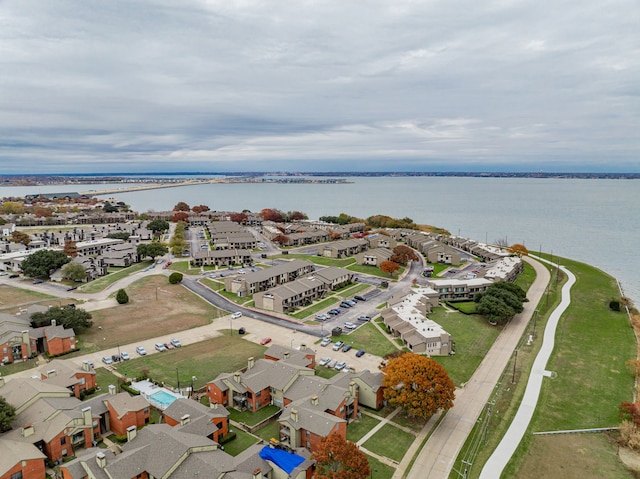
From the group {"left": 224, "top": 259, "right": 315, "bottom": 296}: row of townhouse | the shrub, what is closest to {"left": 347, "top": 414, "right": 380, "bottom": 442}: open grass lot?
{"left": 224, "top": 259, "right": 315, "bottom": 296}: row of townhouse

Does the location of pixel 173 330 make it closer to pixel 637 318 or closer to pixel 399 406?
pixel 399 406

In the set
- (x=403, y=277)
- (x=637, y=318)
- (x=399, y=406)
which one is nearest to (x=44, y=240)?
(x=403, y=277)

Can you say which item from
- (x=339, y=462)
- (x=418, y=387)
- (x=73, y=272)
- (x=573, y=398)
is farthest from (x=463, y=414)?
(x=73, y=272)

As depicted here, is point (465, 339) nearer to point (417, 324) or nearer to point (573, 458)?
point (417, 324)

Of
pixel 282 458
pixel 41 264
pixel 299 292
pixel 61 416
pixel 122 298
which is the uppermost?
pixel 41 264

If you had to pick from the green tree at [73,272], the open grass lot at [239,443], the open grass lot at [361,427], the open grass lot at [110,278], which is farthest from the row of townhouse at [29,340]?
the open grass lot at [361,427]

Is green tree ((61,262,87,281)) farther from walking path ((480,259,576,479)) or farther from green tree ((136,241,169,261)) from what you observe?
walking path ((480,259,576,479))
